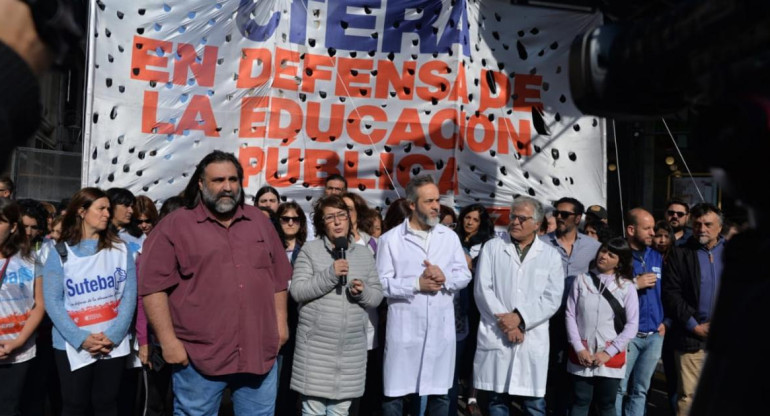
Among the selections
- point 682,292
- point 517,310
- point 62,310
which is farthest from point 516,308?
point 62,310

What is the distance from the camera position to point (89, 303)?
18.1 feet

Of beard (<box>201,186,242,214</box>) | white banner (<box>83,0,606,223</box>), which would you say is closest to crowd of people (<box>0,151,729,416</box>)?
beard (<box>201,186,242,214</box>)

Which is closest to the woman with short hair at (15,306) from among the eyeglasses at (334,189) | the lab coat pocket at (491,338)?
the eyeglasses at (334,189)

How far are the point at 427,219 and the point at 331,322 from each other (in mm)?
1165

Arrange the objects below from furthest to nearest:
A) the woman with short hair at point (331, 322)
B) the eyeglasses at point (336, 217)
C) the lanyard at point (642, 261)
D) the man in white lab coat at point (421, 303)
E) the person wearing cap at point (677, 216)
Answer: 1. the person wearing cap at point (677, 216)
2. the lanyard at point (642, 261)
3. the man in white lab coat at point (421, 303)
4. the eyeglasses at point (336, 217)
5. the woman with short hair at point (331, 322)

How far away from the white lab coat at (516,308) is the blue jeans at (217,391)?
5.96 feet

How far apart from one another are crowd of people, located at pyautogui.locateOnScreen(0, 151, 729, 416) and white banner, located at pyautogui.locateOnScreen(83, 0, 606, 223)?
0.69 m

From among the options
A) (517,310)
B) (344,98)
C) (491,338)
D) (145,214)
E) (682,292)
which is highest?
(344,98)

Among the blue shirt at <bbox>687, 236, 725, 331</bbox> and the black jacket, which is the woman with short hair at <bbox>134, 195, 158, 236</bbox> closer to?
the black jacket

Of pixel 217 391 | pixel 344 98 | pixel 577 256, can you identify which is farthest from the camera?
pixel 344 98

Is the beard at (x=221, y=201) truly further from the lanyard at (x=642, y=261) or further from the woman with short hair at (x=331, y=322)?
the lanyard at (x=642, y=261)

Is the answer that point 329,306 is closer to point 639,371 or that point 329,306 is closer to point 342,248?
point 342,248

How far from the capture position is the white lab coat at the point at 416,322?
5.98 metres

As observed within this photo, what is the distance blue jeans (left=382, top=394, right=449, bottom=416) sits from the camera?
6.07 meters
